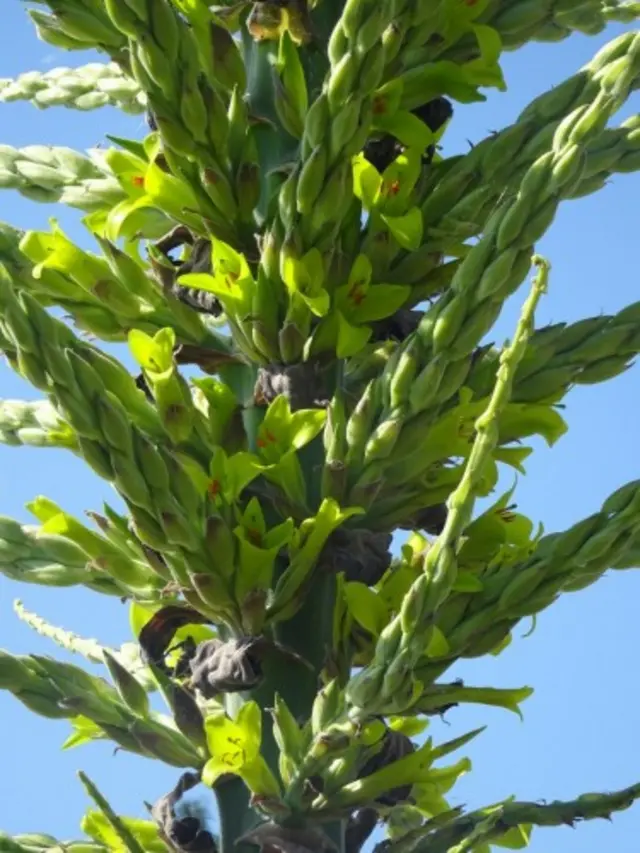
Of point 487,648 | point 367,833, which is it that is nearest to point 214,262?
point 487,648

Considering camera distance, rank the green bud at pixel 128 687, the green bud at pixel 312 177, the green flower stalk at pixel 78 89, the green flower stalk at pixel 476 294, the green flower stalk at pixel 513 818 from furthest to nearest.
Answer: the green flower stalk at pixel 78 89 → the green bud at pixel 312 177 → the green bud at pixel 128 687 → the green flower stalk at pixel 513 818 → the green flower stalk at pixel 476 294

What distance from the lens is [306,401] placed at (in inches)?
143

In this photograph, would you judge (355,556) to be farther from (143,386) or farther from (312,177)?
(312,177)

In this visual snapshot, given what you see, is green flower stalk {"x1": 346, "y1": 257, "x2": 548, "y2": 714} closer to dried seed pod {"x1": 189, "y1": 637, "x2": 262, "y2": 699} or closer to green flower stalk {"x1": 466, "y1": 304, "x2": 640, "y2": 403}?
dried seed pod {"x1": 189, "y1": 637, "x2": 262, "y2": 699}

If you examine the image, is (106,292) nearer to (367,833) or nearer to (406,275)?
(406,275)

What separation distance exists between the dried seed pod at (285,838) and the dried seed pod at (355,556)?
602 millimetres

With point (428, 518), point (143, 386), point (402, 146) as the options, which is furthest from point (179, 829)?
point (402, 146)

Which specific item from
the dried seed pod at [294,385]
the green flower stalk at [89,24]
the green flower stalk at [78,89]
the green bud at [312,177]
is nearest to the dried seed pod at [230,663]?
the dried seed pod at [294,385]

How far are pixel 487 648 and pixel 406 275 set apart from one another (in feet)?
3.39

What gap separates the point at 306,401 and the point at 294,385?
→ 0.06 metres

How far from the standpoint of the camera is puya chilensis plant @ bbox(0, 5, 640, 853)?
121 inches

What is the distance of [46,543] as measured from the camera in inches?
144

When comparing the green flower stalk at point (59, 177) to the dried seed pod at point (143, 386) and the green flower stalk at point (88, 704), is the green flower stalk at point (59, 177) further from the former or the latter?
the green flower stalk at point (88, 704)

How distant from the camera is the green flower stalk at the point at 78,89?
471 centimetres
